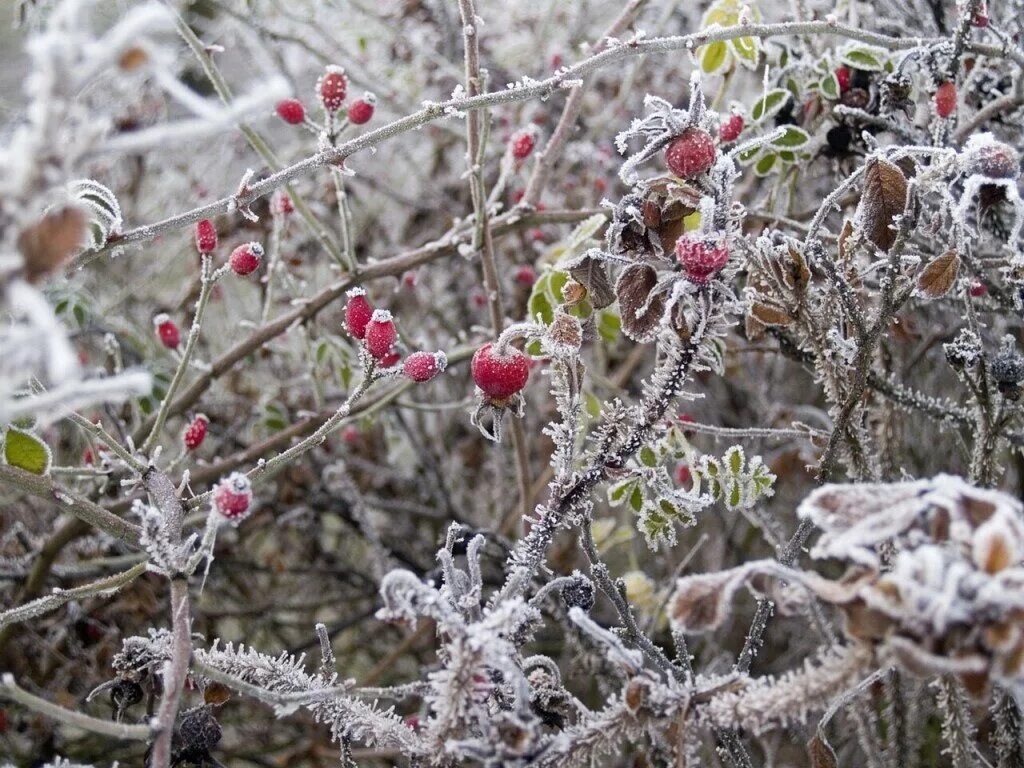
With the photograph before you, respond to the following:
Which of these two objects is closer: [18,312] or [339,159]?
[18,312]

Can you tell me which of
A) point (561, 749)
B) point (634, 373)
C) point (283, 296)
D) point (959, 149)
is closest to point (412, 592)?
point (561, 749)

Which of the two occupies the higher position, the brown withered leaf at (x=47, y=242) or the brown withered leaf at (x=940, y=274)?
the brown withered leaf at (x=940, y=274)

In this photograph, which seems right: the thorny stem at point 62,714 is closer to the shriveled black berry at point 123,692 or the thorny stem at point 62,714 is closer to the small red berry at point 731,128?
the shriveled black berry at point 123,692

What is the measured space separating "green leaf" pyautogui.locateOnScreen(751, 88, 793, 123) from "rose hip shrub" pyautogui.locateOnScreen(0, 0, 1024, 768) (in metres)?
0.01

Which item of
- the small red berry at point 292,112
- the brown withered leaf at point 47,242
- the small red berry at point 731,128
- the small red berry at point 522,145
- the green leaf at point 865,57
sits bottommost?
the brown withered leaf at point 47,242

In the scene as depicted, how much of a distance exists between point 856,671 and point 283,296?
5.41ft

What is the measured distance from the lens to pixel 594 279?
783mm

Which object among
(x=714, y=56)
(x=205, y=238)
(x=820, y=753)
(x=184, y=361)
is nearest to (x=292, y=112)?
(x=205, y=238)

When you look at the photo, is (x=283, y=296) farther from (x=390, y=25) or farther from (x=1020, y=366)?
(x=1020, y=366)

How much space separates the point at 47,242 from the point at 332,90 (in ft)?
1.88

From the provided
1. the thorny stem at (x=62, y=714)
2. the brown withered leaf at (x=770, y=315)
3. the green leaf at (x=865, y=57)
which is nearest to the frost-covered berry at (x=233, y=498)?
the thorny stem at (x=62, y=714)

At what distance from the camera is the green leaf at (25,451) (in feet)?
2.55

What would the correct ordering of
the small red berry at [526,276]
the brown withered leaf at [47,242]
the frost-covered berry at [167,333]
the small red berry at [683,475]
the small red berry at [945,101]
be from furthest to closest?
the small red berry at [526,276] < the small red berry at [683,475] < the frost-covered berry at [167,333] < the small red berry at [945,101] < the brown withered leaf at [47,242]

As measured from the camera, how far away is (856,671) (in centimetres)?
52
